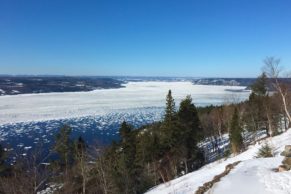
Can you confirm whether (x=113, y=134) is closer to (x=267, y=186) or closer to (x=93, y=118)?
(x=93, y=118)

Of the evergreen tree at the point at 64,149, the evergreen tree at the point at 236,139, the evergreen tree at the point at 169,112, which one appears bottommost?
the evergreen tree at the point at 64,149

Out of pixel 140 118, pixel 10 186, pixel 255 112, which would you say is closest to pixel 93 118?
pixel 140 118

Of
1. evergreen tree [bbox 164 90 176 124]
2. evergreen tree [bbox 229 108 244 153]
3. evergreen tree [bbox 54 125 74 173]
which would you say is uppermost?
evergreen tree [bbox 164 90 176 124]

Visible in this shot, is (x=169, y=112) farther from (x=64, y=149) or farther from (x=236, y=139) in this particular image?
(x=64, y=149)

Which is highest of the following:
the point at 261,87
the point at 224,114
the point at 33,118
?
the point at 261,87

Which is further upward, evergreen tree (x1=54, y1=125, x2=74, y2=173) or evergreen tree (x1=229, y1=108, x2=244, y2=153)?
evergreen tree (x1=229, y1=108, x2=244, y2=153)

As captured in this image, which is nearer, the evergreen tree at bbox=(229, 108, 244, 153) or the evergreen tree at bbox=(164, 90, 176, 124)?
the evergreen tree at bbox=(229, 108, 244, 153)

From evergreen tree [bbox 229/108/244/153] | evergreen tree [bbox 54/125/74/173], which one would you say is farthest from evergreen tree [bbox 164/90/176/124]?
evergreen tree [bbox 54/125/74/173]

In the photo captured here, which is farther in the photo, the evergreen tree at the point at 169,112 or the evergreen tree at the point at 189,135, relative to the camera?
the evergreen tree at the point at 169,112

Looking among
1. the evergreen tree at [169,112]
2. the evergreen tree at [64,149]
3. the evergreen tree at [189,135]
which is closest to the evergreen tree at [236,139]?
the evergreen tree at [189,135]

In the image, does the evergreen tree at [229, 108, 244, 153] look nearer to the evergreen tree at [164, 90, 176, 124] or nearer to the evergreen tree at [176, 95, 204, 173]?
the evergreen tree at [176, 95, 204, 173]

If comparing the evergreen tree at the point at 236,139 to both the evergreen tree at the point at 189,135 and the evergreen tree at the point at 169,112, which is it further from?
the evergreen tree at the point at 169,112
